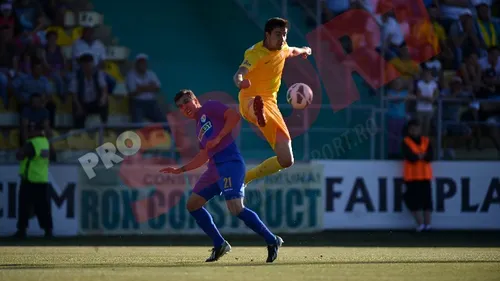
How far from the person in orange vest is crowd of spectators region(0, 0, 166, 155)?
184 inches

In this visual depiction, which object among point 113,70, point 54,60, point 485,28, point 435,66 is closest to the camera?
point 435,66

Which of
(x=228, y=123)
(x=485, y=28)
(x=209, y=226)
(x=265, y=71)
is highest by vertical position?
(x=485, y=28)

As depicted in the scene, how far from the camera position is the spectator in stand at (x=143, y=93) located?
2045 cm

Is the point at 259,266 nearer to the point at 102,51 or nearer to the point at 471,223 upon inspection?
the point at 471,223

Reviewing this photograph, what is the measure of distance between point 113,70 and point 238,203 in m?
11.1

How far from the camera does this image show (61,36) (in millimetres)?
21922

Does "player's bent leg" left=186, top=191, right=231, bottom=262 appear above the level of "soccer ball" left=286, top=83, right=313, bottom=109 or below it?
below

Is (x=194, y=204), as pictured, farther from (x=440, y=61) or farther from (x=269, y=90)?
(x=440, y=61)

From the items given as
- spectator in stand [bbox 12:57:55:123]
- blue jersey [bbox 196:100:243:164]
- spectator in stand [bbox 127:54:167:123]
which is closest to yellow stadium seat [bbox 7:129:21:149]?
spectator in stand [bbox 12:57:55:123]

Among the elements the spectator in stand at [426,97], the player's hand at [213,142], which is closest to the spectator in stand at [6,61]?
the spectator in stand at [426,97]

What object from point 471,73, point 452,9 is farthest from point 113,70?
point 471,73

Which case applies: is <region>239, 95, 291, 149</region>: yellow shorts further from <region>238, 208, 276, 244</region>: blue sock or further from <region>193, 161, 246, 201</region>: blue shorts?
<region>238, 208, 276, 244</region>: blue sock

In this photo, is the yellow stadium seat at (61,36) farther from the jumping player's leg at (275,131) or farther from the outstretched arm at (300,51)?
the outstretched arm at (300,51)

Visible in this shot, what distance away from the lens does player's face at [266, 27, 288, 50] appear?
12.3 meters
